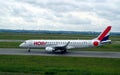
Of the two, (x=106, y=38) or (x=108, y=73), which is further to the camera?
(x=106, y=38)

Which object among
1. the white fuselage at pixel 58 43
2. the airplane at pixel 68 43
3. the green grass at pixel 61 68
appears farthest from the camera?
the white fuselage at pixel 58 43

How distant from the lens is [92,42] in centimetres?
5159

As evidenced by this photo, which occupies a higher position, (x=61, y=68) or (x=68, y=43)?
(x=68, y=43)

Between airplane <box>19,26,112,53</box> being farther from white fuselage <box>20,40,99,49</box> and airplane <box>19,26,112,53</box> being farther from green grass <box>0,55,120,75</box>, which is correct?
green grass <box>0,55,120,75</box>

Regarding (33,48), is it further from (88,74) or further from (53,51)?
(88,74)

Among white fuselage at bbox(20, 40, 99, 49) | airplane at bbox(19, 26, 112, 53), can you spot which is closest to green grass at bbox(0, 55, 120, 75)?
airplane at bbox(19, 26, 112, 53)

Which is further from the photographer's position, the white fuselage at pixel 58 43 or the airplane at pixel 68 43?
the white fuselage at pixel 58 43

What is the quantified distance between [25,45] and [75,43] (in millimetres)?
10268

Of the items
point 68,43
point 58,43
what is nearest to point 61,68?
point 68,43

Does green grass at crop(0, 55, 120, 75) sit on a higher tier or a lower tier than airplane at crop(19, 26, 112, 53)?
lower

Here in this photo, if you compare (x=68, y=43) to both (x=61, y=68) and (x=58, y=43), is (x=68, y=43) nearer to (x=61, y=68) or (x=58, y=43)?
(x=58, y=43)

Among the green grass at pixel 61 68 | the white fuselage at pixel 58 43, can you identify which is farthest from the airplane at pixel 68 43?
the green grass at pixel 61 68

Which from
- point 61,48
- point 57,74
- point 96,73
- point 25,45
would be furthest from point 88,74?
point 25,45

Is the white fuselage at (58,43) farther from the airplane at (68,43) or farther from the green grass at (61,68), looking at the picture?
the green grass at (61,68)
